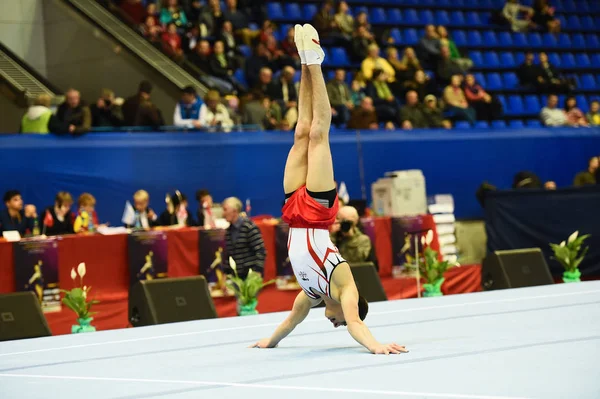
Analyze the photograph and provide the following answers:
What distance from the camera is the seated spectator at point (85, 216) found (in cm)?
1107

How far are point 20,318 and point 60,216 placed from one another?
3.38 meters

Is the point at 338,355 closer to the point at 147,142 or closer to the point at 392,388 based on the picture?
the point at 392,388

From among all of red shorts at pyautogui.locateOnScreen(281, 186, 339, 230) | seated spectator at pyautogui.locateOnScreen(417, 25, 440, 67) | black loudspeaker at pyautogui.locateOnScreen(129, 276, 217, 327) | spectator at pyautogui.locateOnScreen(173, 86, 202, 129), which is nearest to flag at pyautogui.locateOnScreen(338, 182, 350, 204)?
spectator at pyautogui.locateOnScreen(173, 86, 202, 129)

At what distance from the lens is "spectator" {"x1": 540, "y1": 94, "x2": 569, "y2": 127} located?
17.7 meters

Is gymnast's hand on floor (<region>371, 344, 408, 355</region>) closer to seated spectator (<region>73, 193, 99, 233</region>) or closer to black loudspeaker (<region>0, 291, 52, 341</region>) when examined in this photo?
black loudspeaker (<region>0, 291, 52, 341</region>)

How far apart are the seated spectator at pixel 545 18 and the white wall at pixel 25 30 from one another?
11.6 meters

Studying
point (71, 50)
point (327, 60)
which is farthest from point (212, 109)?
point (327, 60)

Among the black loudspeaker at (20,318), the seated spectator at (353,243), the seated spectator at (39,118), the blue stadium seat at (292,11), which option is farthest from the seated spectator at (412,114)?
the black loudspeaker at (20,318)

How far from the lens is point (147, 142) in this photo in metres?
12.8

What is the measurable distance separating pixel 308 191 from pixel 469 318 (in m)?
1.95

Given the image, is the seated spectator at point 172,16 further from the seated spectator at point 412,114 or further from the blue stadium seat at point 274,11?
the seated spectator at point 412,114

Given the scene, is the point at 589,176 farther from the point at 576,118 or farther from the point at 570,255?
the point at 570,255

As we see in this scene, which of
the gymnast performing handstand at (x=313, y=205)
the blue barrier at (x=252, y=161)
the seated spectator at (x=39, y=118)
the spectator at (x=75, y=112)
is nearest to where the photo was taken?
the gymnast performing handstand at (x=313, y=205)

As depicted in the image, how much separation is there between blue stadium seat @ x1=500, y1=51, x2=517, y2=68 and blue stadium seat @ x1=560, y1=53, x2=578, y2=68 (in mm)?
1294
